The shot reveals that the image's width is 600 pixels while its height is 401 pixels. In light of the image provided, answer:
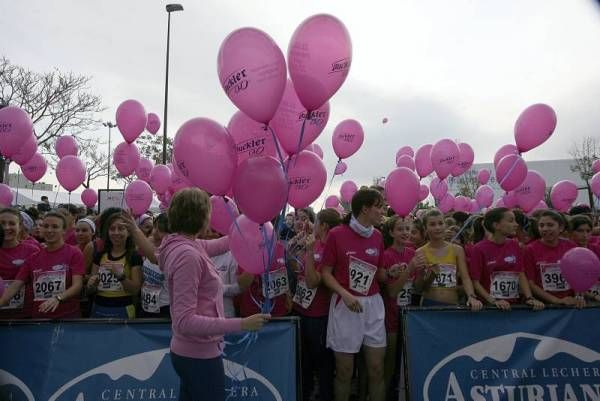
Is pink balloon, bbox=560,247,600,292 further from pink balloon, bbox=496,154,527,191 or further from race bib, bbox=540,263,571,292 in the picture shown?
pink balloon, bbox=496,154,527,191

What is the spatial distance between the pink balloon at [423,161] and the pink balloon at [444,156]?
1293 millimetres

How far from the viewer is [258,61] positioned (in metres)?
2.84

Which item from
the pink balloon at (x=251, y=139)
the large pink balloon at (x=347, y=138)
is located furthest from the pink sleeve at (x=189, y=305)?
the large pink balloon at (x=347, y=138)

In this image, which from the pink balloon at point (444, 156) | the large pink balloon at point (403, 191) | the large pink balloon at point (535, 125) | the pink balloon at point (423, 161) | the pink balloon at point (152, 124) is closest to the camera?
the large pink balloon at point (403, 191)

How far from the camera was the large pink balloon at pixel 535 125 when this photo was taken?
584 cm

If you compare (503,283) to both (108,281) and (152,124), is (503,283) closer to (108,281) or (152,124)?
(108,281)

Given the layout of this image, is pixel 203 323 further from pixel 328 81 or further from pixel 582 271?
pixel 582 271

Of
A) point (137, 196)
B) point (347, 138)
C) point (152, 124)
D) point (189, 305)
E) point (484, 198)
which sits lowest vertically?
point (189, 305)

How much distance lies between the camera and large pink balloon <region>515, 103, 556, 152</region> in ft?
19.2

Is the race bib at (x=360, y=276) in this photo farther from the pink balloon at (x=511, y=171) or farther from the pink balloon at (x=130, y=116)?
Result: the pink balloon at (x=130, y=116)

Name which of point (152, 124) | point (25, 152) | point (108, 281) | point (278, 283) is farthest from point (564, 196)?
point (152, 124)

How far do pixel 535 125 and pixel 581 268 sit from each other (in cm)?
283

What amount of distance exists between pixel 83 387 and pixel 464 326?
304 cm

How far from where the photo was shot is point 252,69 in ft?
9.29
